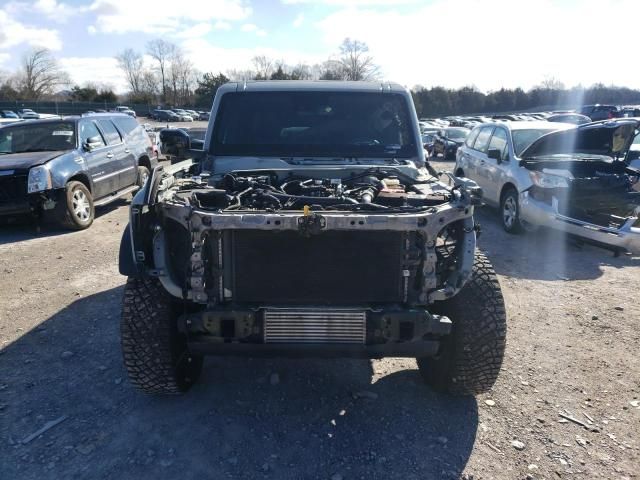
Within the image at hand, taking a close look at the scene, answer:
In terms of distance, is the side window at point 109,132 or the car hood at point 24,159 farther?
the side window at point 109,132

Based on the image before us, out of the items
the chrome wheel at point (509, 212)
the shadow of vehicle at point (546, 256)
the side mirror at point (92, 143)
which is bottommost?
the shadow of vehicle at point (546, 256)

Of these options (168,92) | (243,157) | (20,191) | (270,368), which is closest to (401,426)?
(270,368)

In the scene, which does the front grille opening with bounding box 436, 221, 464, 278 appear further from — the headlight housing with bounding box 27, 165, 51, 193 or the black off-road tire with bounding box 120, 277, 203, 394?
the headlight housing with bounding box 27, 165, 51, 193

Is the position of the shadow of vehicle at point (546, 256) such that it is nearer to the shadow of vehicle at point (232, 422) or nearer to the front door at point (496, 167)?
the front door at point (496, 167)

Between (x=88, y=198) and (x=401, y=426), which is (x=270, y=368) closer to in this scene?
(x=401, y=426)

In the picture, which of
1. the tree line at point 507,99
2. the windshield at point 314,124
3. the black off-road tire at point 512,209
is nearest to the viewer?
the windshield at point 314,124

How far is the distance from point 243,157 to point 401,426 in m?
2.44

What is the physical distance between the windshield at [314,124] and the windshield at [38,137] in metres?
4.87

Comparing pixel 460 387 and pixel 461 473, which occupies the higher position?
pixel 460 387

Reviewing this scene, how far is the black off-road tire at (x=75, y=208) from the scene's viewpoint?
738 cm

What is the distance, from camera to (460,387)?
10.2 ft

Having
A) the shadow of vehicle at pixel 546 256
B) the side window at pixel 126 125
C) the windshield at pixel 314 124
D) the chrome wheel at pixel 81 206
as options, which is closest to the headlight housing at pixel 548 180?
the shadow of vehicle at pixel 546 256

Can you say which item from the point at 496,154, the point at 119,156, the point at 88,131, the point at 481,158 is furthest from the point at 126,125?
the point at 496,154

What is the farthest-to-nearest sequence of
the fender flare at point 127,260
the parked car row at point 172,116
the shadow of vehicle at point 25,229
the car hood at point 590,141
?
1. the parked car row at point 172,116
2. the shadow of vehicle at point 25,229
3. the car hood at point 590,141
4. the fender flare at point 127,260
